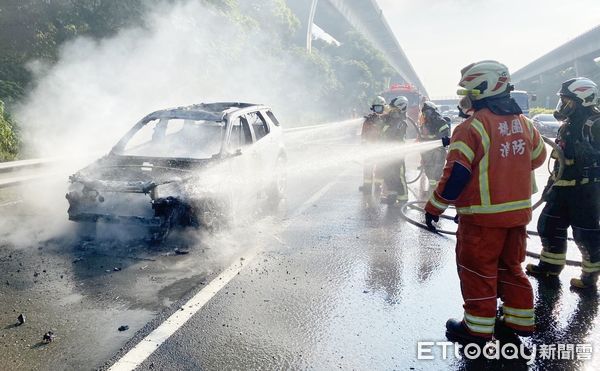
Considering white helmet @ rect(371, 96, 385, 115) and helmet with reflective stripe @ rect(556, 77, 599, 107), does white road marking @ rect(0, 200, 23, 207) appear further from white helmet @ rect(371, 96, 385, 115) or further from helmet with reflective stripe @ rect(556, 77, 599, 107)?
helmet with reflective stripe @ rect(556, 77, 599, 107)

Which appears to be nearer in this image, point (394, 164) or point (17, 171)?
point (394, 164)

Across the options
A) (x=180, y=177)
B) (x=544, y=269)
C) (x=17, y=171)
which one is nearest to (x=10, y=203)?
(x=17, y=171)

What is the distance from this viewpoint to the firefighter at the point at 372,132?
9.21 m

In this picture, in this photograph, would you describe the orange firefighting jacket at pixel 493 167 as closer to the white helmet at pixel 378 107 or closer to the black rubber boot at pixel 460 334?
the black rubber boot at pixel 460 334

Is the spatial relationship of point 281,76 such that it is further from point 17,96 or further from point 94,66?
point 17,96

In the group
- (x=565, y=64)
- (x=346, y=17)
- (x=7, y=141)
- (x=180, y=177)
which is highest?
(x=346, y=17)

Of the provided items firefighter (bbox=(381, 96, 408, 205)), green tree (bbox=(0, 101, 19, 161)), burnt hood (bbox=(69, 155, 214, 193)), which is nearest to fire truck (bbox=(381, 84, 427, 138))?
firefighter (bbox=(381, 96, 408, 205))

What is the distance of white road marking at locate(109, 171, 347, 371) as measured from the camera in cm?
300

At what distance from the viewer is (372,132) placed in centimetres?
934

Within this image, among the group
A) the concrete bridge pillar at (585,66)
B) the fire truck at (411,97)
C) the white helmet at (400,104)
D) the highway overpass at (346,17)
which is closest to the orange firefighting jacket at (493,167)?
the white helmet at (400,104)

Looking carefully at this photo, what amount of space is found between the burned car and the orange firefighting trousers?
3.33 meters

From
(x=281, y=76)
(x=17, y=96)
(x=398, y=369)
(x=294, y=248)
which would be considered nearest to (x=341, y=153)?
(x=17, y=96)

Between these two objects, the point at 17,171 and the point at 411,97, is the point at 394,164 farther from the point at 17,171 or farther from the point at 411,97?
the point at 411,97

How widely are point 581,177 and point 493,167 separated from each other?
173 centimetres
